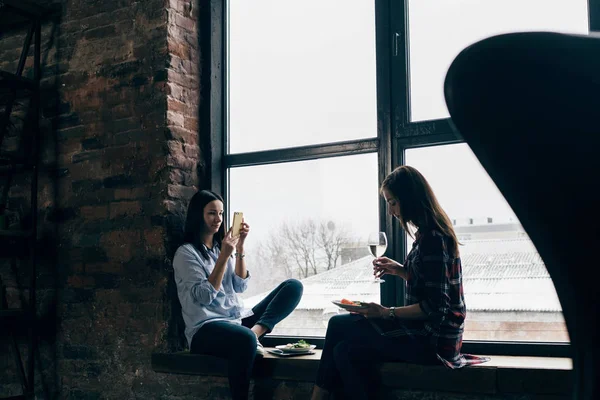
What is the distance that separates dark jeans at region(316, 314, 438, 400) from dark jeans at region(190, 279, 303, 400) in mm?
429

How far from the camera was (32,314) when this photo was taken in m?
3.57

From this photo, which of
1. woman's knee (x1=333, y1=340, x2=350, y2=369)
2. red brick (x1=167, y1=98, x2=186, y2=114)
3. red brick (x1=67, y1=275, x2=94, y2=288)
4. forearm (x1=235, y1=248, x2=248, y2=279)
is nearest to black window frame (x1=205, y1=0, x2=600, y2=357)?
red brick (x1=167, y1=98, x2=186, y2=114)

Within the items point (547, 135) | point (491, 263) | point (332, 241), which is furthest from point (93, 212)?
point (547, 135)

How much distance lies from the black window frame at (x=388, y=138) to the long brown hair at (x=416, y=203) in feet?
1.63

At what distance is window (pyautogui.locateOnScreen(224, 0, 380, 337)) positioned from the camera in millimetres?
3334

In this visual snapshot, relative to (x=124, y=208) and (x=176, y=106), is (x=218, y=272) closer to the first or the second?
(x=124, y=208)

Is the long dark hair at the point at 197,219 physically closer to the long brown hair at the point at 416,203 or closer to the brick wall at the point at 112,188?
the brick wall at the point at 112,188

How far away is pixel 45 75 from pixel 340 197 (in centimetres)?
193

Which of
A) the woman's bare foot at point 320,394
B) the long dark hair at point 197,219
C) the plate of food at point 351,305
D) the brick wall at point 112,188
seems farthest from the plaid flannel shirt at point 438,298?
the brick wall at point 112,188

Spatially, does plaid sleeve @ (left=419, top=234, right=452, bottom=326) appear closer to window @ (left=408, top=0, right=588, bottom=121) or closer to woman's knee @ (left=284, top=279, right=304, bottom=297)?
window @ (left=408, top=0, right=588, bottom=121)

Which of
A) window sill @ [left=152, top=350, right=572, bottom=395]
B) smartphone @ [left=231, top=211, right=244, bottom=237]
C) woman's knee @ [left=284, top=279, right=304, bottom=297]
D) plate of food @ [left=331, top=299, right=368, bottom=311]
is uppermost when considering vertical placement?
smartphone @ [left=231, top=211, right=244, bottom=237]

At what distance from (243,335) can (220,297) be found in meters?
0.31

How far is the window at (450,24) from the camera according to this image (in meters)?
2.89

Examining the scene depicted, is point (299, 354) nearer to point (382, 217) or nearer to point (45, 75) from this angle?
point (382, 217)
